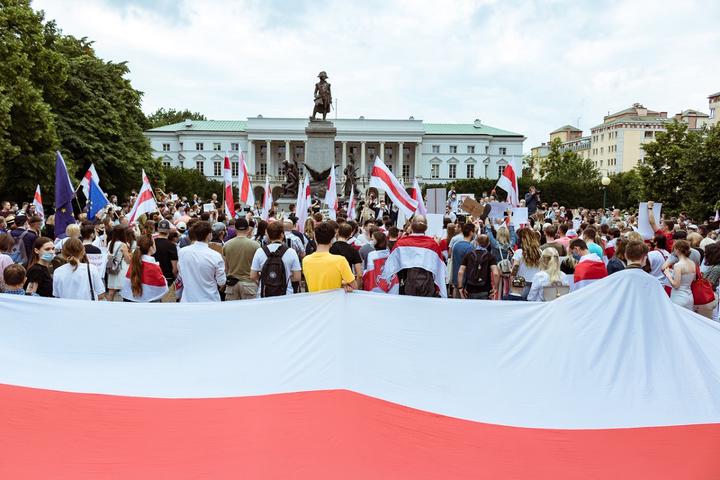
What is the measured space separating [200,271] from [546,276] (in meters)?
3.76

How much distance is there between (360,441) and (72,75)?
44.7 meters

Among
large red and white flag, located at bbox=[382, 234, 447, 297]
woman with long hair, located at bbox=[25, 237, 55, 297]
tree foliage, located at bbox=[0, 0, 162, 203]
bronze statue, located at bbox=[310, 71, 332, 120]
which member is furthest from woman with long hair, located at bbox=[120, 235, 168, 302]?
bronze statue, located at bbox=[310, 71, 332, 120]

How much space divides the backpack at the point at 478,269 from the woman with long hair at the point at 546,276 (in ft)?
4.12

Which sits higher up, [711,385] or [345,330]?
[345,330]

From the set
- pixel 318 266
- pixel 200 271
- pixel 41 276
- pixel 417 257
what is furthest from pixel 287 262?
pixel 41 276

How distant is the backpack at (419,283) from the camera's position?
7.50 meters

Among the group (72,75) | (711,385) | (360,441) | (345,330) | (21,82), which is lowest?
(360,441)

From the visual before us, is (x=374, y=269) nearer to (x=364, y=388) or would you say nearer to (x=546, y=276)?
(x=546, y=276)

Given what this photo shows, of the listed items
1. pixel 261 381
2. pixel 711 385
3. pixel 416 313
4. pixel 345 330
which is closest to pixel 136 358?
pixel 261 381

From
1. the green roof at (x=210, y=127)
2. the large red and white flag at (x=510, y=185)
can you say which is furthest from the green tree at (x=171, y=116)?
the large red and white flag at (x=510, y=185)

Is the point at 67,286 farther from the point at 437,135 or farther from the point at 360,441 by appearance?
the point at 437,135

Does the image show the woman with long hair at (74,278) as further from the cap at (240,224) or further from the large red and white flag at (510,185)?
the large red and white flag at (510,185)

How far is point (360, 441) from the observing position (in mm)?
4211

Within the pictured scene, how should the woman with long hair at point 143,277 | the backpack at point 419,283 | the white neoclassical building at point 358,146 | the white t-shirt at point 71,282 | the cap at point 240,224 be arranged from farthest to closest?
the white neoclassical building at point 358,146 < the cap at point 240,224 < the backpack at point 419,283 < the woman with long hair at point 143,277 < the white t-shirt at point 71,282
